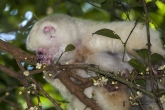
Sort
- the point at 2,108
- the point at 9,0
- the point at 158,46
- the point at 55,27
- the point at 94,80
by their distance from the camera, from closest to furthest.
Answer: the point at 94,80 → the point at 158,46 → the point at 55,27 → the point at 2,108 → the point at 9,0

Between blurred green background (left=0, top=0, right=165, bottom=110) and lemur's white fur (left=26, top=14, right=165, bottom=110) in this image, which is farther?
blurred green background (left=0, top=0, right=165, bottom=110)

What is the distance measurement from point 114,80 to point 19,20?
304cm

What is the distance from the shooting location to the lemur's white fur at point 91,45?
3811 mm

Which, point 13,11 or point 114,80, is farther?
point 13,11

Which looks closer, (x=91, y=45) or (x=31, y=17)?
(x=91, y=45)

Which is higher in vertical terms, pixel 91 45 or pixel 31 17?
pixel 91 45

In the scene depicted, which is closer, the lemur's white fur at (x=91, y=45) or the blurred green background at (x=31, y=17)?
the lemur's white fur at (x=91, y=45)

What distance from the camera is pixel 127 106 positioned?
12.4 ft

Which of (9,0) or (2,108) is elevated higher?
(9,0)

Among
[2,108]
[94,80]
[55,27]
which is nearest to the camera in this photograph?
[94,80]

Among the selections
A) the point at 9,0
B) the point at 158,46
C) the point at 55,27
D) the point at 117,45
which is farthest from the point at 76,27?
the point at 9,0

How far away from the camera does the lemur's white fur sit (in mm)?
3811

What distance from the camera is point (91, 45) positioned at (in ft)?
13.2

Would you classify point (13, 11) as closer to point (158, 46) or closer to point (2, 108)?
point (2, 108)
